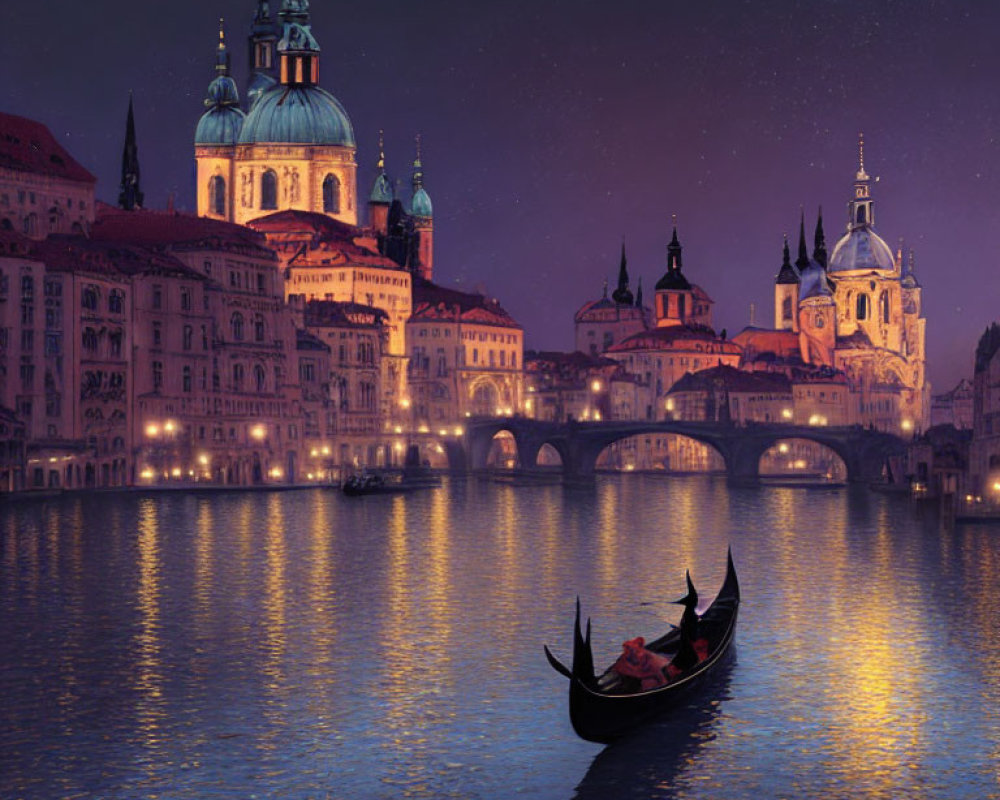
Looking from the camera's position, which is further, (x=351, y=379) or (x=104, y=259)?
(x=351, y=379)

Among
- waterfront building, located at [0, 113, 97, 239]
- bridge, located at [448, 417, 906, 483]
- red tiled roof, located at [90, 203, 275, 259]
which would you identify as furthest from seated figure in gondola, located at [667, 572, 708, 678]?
bridge, located at [448, 417, 906, 483]

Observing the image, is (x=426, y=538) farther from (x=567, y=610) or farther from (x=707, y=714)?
(x=707, y=714)

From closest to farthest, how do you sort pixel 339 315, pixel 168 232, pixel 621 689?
pixel 621 689 < pixel 168 232 < pixel 339 315

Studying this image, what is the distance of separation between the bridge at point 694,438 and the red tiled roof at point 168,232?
1422 inches

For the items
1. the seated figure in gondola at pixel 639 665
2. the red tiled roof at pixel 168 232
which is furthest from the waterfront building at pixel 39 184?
the seated figure in gondola at pixel 639 665

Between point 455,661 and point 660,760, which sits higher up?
point 455,661

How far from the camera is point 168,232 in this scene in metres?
142

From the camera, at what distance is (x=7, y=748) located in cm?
3797

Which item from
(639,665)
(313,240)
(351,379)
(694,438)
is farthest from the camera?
(313,240)

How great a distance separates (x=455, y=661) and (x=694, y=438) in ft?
383

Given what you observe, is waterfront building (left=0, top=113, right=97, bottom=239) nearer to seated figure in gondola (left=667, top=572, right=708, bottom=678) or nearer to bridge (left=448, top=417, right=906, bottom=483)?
bridge (left=448, top=417, right=906, bottom=483)

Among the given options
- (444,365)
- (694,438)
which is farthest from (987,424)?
(444,365)

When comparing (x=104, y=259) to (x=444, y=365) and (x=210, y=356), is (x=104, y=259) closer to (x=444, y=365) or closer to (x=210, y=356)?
(x=210, y=356)

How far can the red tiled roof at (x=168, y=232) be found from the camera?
456ft
